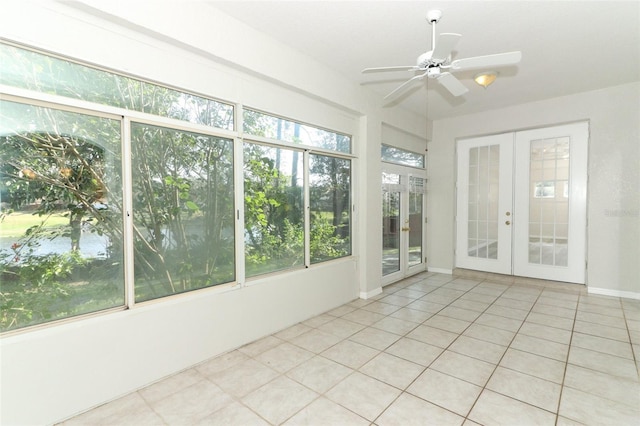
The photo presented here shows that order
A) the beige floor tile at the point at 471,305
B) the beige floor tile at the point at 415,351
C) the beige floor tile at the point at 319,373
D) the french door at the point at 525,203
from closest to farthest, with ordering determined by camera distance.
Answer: the beige floor tile at the point at 319,373 < the beige floor tile at the point at 415,351 < the beige floor tile at the point at 471,305 < the french door at the point at 525,203

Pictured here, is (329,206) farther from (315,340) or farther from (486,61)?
(486,61)

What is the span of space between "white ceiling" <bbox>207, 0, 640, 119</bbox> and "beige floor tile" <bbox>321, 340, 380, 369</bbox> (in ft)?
10.0

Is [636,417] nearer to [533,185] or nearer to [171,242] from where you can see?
[171,242]

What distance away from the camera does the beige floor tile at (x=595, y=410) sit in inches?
74.6

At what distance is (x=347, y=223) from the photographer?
14.0 ft

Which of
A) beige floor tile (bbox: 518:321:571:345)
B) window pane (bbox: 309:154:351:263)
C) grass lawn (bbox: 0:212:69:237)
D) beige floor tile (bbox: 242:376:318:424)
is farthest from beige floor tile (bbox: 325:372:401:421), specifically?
grass lawn (bbox: 0:212:69:237)

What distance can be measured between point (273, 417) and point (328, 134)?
3.12m

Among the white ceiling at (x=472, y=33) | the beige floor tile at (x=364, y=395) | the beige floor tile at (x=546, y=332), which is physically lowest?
the beige floor tile at (x=364, y=395)

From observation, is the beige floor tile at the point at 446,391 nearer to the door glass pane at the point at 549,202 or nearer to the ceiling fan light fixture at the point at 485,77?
the ceiling fan light fixture at the point at 485,77

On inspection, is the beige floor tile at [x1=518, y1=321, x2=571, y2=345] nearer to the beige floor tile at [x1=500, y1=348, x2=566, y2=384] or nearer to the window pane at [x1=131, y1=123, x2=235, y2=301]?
the beige floor tile at [x1=500, y1=348, x2=566, y2=384]

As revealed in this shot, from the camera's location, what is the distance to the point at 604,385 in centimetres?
226

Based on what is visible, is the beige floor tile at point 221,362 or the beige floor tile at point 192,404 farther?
the beige floor tile at point 221,362

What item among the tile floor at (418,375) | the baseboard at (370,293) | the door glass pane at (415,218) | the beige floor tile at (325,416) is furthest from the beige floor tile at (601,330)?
the beige floor tile at (325,416)

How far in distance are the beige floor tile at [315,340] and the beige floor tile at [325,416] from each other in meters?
0.76
